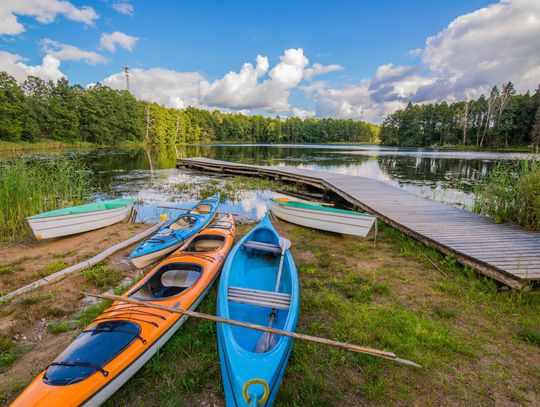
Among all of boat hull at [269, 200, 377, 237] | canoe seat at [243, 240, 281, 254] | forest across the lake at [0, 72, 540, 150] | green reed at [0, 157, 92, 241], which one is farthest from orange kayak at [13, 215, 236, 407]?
forest across the lake at [0, 72, 540, 150]

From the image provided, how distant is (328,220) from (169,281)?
4.55 m

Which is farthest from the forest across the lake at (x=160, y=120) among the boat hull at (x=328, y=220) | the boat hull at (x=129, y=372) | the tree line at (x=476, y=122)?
the boat hull at (x=129, y=372)

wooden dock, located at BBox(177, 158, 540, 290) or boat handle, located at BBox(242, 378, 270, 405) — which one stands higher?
wooden dock, located at BBox(177, 158, 540, 290)

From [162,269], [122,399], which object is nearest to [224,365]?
[122,399]

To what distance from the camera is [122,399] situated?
2725 millimetres

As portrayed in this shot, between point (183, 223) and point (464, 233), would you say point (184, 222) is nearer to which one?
point (183, 223)

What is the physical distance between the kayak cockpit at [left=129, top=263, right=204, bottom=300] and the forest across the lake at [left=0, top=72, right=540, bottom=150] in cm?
4071

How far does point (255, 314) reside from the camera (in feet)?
12.3

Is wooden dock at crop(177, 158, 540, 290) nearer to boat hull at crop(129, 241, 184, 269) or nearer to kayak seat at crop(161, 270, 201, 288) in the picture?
kayak seat at crop(161, 270, 201, 288)

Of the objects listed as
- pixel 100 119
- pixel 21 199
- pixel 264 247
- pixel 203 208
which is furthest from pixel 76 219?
pixel 100 119

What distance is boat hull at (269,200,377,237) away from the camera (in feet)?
21.8

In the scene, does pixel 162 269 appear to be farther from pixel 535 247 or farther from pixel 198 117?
pixel 198 117

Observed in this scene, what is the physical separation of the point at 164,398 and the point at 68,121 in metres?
54.8

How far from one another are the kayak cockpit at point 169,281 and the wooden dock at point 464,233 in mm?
5180
